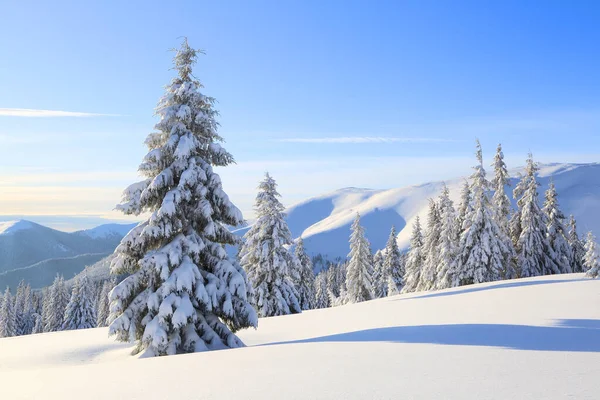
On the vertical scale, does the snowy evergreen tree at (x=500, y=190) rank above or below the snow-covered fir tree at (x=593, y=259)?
above

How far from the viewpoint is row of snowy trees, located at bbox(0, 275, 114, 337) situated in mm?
61188

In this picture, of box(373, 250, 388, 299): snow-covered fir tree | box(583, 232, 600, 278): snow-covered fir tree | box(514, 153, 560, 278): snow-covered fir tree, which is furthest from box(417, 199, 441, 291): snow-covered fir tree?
box(583, 232, 600, 278): snow-covered fir tree

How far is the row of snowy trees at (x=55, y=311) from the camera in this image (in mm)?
61188

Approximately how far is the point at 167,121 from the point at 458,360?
36.9ft

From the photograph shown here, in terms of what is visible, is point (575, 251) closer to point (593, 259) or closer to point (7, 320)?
point (593, 259)

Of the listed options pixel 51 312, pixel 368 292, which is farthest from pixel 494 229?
pixel 51 312

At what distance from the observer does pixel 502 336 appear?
9.20 m

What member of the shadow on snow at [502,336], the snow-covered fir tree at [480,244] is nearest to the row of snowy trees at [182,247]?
the shadow on snow at [502,336]

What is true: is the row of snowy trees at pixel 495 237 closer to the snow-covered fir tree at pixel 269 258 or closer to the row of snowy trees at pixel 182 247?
the snow-covered fir tree at pixel 269 258

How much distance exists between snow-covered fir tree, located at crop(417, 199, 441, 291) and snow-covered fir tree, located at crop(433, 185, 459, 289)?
161 cm

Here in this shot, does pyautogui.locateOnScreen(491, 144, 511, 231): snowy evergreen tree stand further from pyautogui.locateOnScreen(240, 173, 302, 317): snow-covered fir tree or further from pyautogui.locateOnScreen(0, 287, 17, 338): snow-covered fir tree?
pyautogui.locateOnScreen(0, 287, 17, 338): snow-covered fir tree

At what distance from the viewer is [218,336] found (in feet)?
42.1

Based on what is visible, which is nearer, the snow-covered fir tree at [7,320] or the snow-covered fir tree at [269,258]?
the snow-covered fir tree at [269,258]

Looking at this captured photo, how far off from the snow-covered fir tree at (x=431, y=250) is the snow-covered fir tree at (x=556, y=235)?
1032 centimetres
